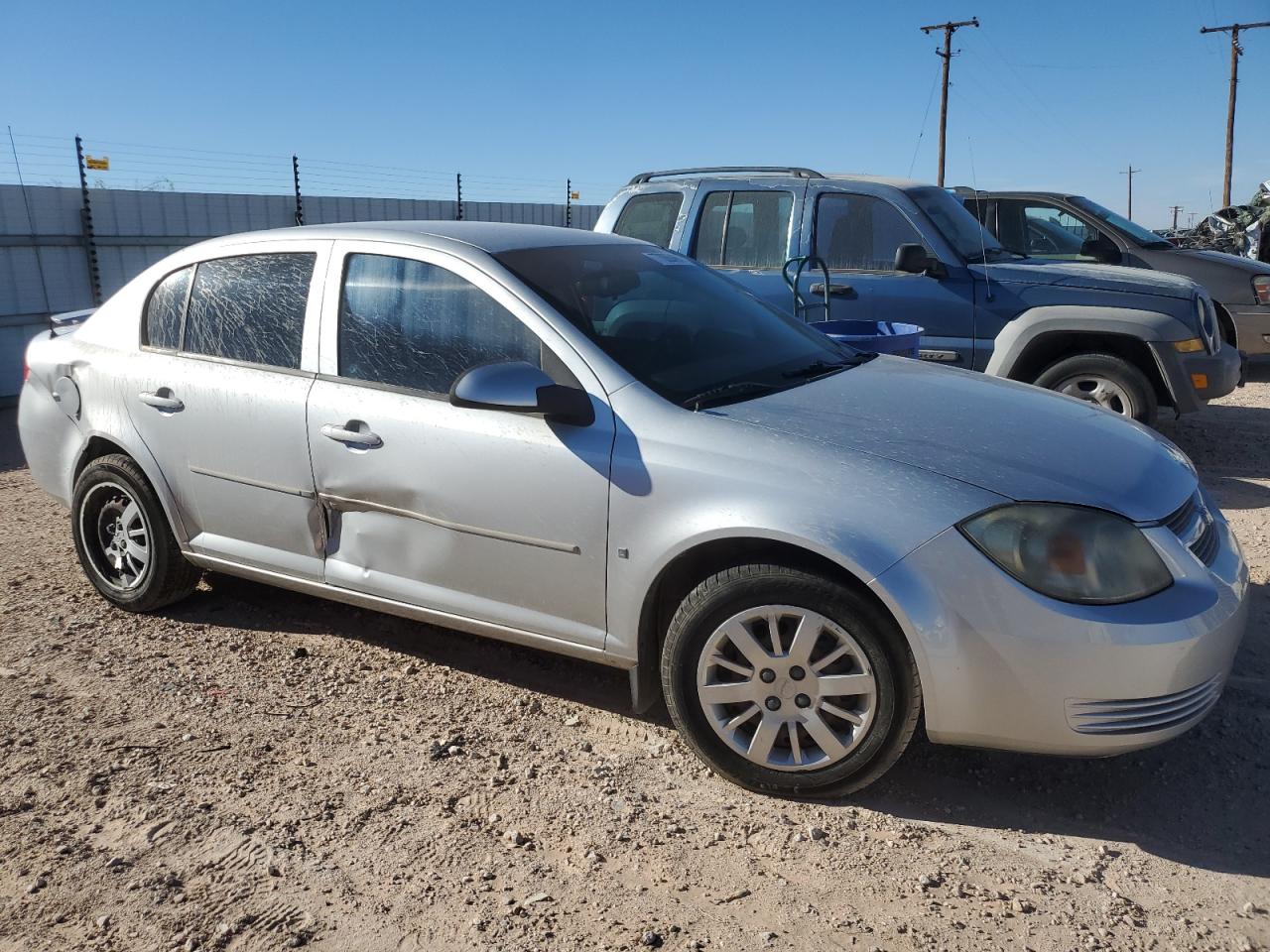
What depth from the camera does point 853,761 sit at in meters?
3.04

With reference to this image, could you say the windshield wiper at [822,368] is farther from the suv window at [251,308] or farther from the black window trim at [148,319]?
the black window trim at [148,319]

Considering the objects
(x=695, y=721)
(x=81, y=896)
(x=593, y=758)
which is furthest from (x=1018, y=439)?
(x=81, y=896)

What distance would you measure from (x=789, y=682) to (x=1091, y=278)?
16.8ft

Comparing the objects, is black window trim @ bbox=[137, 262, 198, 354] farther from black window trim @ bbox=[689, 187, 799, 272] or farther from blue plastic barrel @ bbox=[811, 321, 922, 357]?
black window trim @ bbox=[689, 187, 799, 272]

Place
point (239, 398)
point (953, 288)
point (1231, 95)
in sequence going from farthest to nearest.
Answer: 1. point (1231, 95)
2. point (953, 288)
3. point (239, 398)

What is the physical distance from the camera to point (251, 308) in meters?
4.20

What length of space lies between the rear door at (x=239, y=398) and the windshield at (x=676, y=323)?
3.09 feet

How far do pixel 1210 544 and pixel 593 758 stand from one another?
1971mm

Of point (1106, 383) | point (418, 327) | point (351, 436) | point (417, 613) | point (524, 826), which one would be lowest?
point (524, 826)

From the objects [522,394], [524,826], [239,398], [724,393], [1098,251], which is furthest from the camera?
[1098,251]

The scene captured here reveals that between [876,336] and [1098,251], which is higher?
[1098,251]

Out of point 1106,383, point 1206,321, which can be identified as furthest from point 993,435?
point 1206,321

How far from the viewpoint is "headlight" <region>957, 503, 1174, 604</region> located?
9.29ft

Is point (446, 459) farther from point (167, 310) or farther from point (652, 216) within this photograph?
point (652, 216)
